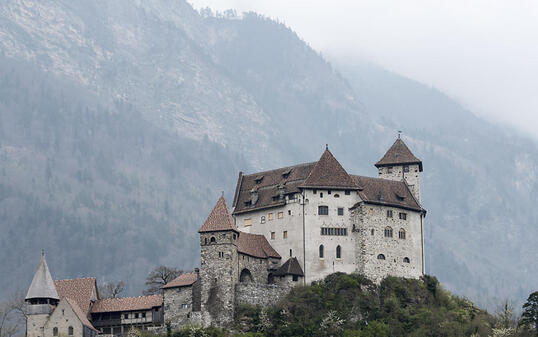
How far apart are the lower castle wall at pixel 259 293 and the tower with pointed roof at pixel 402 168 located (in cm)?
2807

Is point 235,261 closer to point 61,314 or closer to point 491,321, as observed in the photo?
point 61,314

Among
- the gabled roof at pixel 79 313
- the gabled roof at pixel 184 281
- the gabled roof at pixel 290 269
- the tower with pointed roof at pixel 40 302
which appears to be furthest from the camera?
the gabled roof at pixel 290 269

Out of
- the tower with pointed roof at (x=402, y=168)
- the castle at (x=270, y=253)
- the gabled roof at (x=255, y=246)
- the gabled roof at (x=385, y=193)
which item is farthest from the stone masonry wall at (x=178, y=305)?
the tower with pointed roof at (x=402, y=168)

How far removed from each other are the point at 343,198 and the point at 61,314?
40.0 meters

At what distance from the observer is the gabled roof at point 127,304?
453 feet

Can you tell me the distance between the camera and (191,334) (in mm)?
128125

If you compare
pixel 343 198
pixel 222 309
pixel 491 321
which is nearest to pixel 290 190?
pixel 343 198

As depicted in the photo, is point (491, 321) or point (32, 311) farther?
point (491, 321)

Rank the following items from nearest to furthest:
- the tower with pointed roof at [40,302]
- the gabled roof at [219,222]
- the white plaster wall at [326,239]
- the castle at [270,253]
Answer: the tower with pointed roof at [40,302], the castle at [270,253], the gabled roof at [219,222], the white plaster wall at [326,239]

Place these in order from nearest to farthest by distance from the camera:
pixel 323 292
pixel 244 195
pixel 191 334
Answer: pixel 191 334 → pixel 323 292 → pixel 244 195

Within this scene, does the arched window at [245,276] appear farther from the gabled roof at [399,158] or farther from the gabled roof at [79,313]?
the gabled roof at [399,158]

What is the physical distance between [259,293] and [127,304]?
1747 centimetres

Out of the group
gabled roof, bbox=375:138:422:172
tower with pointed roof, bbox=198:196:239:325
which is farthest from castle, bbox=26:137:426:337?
gabled roof, bbox=375:138:422:172

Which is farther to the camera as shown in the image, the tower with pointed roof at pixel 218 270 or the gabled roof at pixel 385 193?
the gabled roof at pixel 385 193
